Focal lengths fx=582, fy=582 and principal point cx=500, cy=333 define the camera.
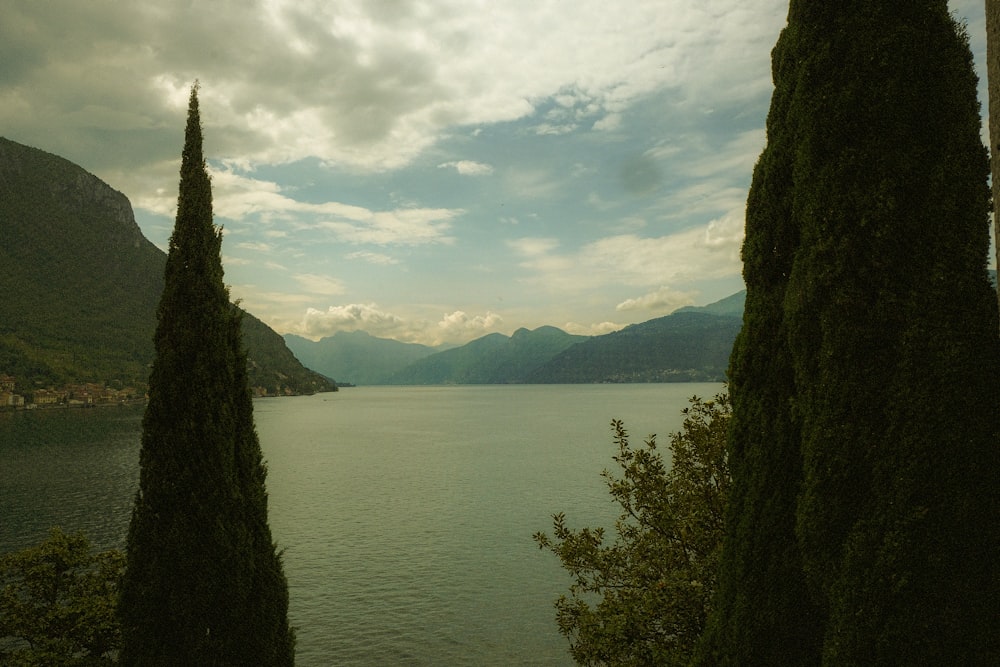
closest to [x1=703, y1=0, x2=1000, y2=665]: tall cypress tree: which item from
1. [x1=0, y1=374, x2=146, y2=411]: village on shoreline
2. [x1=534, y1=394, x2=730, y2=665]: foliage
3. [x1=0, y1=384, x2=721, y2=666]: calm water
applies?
[x1=534, y1=394, x2=730, y2=665]: foliage

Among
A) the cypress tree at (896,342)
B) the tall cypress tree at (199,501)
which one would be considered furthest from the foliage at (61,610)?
the cypress tree at (896,342)

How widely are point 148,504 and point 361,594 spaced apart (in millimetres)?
20867

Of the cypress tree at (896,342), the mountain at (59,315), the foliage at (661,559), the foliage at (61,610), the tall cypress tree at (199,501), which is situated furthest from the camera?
the mountain at (59,315)

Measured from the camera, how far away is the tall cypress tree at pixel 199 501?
9922mm

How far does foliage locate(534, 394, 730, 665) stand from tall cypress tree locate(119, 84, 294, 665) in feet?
18.9

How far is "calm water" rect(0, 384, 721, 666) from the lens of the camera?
24672 mm

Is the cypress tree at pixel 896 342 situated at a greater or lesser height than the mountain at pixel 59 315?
lesser

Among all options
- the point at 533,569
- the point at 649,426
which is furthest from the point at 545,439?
the point at 533,569

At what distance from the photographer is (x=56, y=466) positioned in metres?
61.9

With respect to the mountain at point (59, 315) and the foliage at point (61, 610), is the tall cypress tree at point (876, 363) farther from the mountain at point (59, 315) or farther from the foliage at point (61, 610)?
the mountain at point (59, 315)

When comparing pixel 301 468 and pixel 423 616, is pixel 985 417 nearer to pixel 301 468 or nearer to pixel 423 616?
pixel 423 616

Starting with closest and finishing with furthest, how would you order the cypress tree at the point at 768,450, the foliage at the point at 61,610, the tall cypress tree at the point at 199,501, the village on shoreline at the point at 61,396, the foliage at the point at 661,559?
the cypress tree at the point at 768,450 → the foliage at the point at 661,559 → the tall cypress tree at the point at 199,501 → the foliage at the point at 61,610 → the village on shoreline at the point at 61,396

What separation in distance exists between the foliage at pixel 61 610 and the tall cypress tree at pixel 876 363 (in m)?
11.6

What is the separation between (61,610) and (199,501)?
4.60 m
